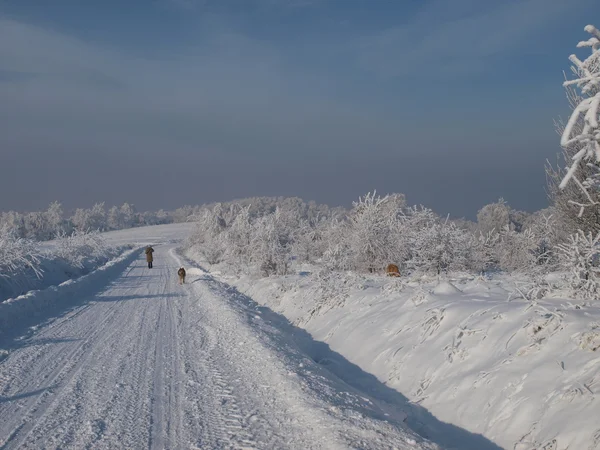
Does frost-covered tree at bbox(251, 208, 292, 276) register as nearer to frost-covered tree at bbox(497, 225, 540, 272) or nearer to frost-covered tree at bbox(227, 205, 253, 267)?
frost-covered tree at bbox(227, 205, 253, 267)

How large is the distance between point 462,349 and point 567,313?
5.52ft

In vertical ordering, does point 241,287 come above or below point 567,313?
below

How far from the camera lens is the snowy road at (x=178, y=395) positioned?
202 inches

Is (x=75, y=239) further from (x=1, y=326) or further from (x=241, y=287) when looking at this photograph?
(x=1, y=326)

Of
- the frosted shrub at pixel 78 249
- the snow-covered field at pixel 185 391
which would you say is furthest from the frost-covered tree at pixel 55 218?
the snow-covered field at pixel 185 391

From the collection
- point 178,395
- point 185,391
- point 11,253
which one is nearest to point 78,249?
point 11,253

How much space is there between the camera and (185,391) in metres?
6.79

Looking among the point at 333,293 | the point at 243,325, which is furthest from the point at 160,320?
the point at 333,293

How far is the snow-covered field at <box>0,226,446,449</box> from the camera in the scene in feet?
17.0

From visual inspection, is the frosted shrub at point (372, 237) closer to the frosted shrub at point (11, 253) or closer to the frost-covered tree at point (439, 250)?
the frost-covered tree at point (439, 250)

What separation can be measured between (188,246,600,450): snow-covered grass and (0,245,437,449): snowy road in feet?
3.48

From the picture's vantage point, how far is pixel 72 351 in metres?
9.36

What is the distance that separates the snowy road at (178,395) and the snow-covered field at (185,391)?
18 mm

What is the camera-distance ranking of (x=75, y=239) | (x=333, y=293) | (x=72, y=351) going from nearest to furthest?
(x=72, y=351)
(x=333, y=293)
(x=75, y=239)
